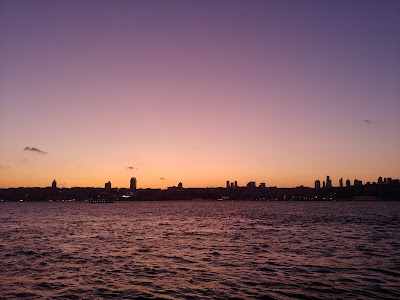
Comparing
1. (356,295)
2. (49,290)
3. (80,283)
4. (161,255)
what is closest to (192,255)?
(161,255)

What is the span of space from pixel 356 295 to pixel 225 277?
10.7 metres

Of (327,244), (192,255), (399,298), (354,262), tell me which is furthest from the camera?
(327,244)

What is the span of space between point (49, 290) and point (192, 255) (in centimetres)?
1924

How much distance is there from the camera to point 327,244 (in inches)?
2084

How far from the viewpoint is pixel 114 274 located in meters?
33.3

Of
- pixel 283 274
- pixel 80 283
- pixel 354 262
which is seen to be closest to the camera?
pixel 80 283

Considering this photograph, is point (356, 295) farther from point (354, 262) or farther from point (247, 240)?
point (247, 240)

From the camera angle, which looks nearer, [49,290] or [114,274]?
[49,290]

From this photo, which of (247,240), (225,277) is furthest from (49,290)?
(247,240)

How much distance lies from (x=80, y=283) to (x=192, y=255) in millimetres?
16574

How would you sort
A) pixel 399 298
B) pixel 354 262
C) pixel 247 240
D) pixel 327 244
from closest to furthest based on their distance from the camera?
pixel 399 298 → pixel 354 262 → pixel 327 244 → pixel 247 240

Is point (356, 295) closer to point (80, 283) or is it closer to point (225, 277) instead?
point (225, 277)

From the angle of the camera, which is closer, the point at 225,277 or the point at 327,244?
the point at 225,277

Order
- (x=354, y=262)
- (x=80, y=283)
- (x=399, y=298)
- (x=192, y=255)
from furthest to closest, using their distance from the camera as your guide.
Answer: (x=192, y=255) < (x=354, y=262) < (x=80, y=283) < (x=399, y=298)
